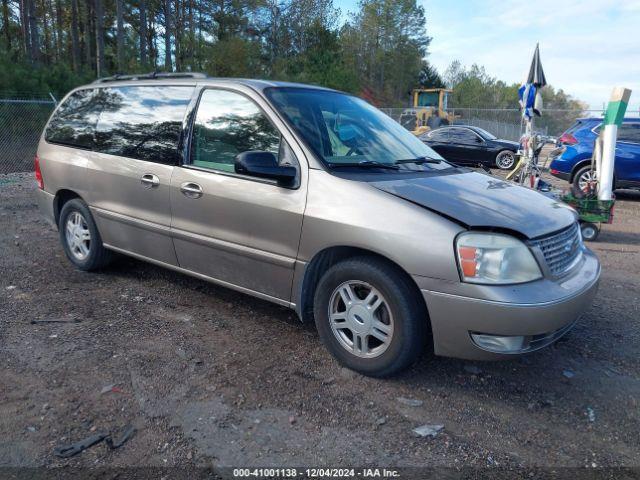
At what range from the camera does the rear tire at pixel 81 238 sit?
496 centimetres

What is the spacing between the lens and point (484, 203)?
10.6 feet

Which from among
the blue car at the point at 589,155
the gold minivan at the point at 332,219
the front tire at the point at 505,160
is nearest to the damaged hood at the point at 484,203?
the gold minivan at the point at 332,219

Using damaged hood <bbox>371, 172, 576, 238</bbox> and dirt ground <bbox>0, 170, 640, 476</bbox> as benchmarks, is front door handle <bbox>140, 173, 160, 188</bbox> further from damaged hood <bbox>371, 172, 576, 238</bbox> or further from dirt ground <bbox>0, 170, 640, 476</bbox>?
damaged hood <bbox>371, 172, 576, 238</bbox>

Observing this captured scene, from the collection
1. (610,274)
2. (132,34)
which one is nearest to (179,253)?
(610,274)

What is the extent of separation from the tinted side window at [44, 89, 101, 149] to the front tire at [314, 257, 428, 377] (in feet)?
9.85

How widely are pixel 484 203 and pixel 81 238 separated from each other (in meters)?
3.86

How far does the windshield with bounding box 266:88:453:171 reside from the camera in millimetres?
3643

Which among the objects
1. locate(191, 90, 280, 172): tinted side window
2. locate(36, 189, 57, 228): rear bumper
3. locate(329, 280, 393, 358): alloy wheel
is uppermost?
locate(191, 90, 280, 172): tinted side window

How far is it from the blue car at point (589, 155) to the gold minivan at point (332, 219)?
807cm

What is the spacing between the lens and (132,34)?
118ft

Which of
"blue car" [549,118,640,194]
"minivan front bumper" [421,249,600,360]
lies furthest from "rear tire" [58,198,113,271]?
"blue car" [549,118,640,194]

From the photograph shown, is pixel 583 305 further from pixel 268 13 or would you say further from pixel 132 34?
pixel 268 13

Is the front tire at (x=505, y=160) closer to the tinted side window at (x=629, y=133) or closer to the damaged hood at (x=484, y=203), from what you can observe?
the tinted side window at (x=629, y=133)

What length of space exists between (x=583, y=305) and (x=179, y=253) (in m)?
2.90
